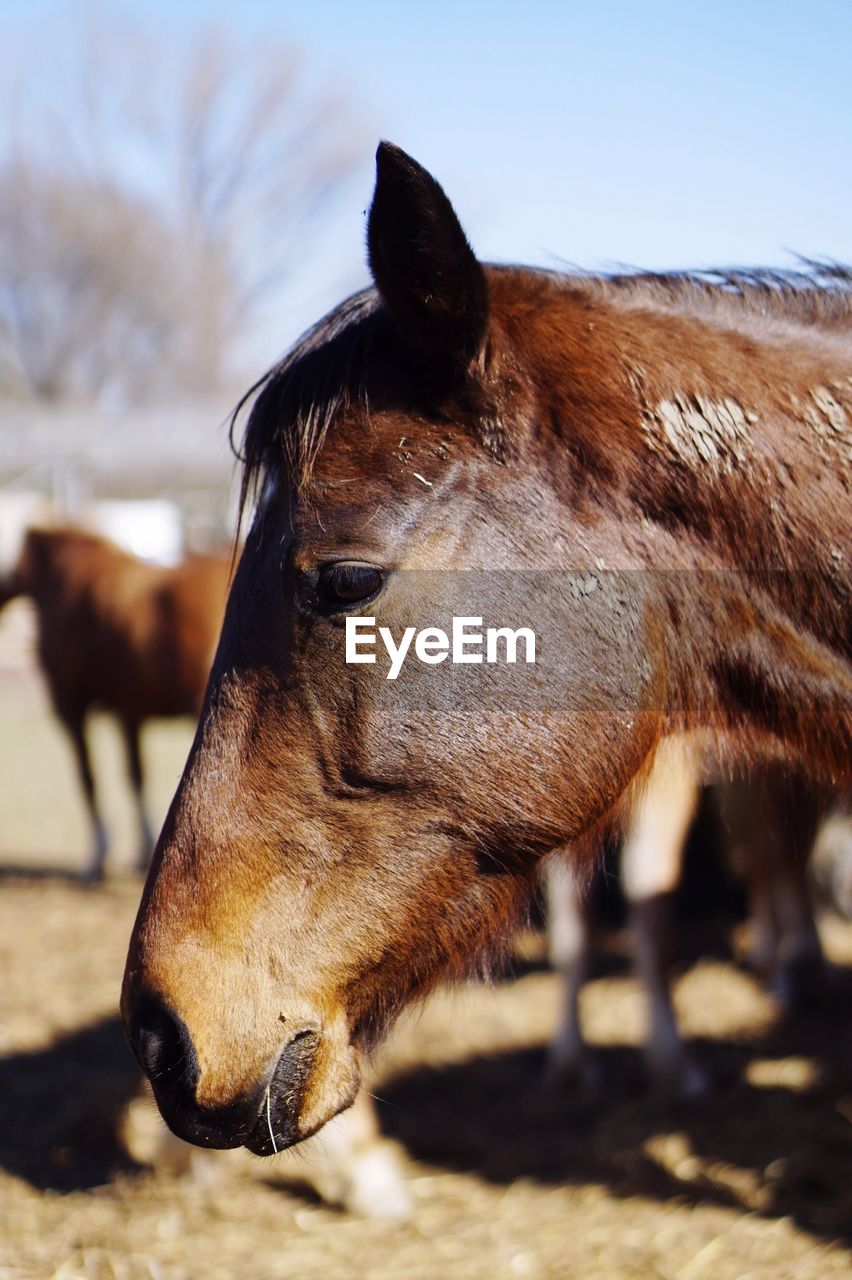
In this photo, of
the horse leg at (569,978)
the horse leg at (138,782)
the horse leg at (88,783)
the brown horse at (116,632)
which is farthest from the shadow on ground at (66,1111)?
the horse leg at (138,782)

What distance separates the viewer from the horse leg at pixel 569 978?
178 inches

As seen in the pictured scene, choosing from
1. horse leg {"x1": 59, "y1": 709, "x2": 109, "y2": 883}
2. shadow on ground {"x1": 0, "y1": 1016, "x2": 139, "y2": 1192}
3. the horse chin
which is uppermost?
the horse chin

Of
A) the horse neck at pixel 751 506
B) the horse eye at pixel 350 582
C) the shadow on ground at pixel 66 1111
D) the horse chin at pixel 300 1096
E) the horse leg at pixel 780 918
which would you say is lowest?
the shadow on ground at pixel 66 1111

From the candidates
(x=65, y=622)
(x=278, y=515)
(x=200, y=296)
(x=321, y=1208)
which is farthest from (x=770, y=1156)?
(x=200, y=296)

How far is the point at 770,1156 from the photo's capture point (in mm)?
3799

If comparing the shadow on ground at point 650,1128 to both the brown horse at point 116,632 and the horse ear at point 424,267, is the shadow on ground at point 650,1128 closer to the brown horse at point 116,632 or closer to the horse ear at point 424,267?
the horse ear at point 424,267

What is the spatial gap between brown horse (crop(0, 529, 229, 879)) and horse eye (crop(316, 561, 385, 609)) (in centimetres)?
531

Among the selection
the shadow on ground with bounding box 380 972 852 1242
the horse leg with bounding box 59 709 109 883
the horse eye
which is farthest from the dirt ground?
the horse leg with bounding box 59 709 109 883

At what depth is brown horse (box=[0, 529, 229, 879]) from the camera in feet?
24.2

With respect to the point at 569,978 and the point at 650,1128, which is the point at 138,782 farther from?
the point at 650,1128

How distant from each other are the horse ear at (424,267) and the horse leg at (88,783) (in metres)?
6.63

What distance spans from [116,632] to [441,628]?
250 inches

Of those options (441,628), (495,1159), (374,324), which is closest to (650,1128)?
(495,1159)

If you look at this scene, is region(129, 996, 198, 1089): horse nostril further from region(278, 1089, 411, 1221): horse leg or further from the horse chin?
region(278, 1089, 411, 1221): horse leg
